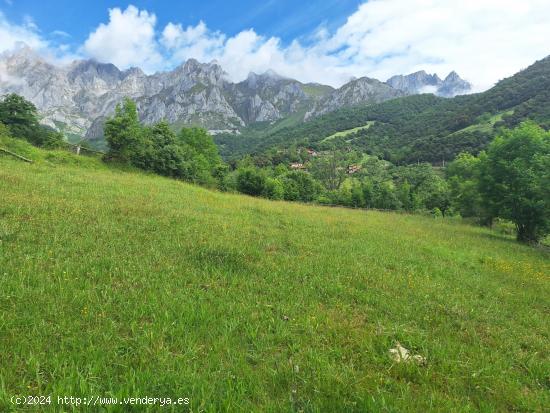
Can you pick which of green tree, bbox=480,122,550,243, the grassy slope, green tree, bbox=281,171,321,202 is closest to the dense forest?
green tree, bbox=480,122,550,243

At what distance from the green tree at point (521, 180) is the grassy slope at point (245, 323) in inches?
713

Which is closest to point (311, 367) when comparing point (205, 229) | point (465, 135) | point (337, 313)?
point (337, 313)

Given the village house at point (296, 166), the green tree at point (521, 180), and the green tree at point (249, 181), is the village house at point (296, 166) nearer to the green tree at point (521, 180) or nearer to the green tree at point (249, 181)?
the green tree at point (249, 181)

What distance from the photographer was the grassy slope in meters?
4.08

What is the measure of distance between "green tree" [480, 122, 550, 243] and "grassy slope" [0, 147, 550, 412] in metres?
18.1

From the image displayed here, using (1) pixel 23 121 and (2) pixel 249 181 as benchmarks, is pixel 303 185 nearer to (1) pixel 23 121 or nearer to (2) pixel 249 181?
(2) pixel 249 181

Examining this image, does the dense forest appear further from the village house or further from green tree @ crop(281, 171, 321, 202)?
the village house

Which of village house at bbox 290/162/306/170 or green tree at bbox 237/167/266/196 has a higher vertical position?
village house at bbox 290/162/306/170

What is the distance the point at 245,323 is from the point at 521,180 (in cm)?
2969

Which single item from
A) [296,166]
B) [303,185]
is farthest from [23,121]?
[296,166]

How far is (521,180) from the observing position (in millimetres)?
25625

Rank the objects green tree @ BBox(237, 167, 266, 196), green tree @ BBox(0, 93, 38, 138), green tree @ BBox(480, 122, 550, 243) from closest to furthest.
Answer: green tree @ BBox(480, 122, 550, 243)
green tree @ BBox(0, 93, 38, 138)
green tree @ BBox(237, 167, 266, 196)

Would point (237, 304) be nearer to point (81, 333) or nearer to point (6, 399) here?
point (81, 333)

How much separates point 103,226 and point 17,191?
23.6 ft
